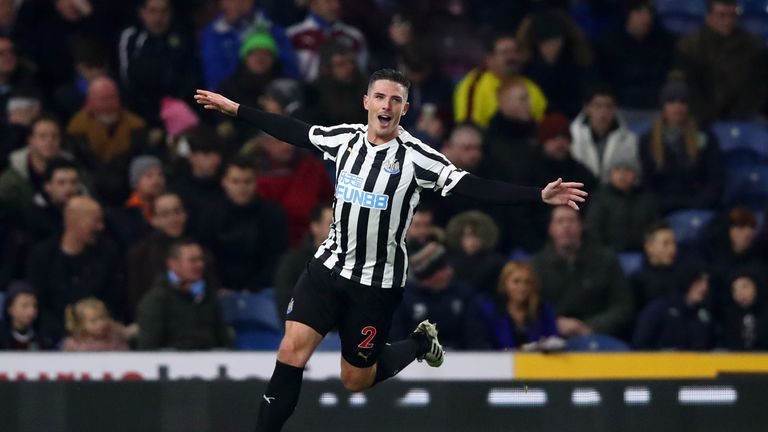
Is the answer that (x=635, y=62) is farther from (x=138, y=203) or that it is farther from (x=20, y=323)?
(x=20, y=323)

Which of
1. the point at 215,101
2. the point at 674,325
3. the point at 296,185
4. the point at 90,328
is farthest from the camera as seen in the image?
the point at 296,185

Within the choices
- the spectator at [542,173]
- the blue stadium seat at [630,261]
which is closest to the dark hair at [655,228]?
the blue stadium seat at [630,261]

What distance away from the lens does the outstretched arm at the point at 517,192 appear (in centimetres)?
756

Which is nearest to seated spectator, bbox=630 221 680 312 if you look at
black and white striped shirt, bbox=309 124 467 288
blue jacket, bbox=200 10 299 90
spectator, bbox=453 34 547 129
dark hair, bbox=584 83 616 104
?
dark hair, bbox=584 83 616 104

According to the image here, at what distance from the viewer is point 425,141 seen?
11914mm

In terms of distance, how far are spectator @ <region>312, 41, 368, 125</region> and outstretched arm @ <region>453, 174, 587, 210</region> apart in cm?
417

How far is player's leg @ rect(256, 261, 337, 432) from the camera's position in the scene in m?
8.02

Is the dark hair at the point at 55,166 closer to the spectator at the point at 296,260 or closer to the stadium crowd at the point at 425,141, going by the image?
the stadium crowd at the point at 425,141

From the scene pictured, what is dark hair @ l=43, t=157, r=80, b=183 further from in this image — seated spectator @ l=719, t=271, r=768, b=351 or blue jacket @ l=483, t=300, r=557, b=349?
seated spectator @ l=719, t=271, r=768, b=351

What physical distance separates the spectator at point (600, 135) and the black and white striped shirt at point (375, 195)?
4.45 m

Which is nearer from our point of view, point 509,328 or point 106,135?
point 509,328

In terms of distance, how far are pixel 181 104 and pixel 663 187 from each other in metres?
3.54

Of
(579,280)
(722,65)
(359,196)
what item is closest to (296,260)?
(579,280)

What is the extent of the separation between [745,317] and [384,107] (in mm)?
4109
